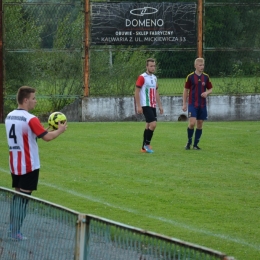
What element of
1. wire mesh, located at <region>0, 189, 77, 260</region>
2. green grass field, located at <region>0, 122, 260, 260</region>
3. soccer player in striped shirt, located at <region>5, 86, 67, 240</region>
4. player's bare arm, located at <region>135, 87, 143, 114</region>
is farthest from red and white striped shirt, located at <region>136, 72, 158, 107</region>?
wire mesh, located at <region>0, 189, 77, 260</region>

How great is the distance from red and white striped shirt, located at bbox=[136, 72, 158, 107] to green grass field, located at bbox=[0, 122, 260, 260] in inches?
40.7

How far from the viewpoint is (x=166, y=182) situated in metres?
12.1

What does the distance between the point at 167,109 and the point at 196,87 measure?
21.1 feet

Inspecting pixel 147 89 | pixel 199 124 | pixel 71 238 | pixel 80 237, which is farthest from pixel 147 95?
pixel 80 237

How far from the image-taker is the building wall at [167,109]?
22.8 meters

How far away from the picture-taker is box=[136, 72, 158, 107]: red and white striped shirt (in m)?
16.2

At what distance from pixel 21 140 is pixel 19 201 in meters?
2.12

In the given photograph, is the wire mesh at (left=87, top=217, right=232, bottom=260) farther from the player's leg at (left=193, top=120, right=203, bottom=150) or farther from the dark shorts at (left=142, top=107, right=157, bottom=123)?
the player's leg at (left=193, top=120, right=203, bottom=150)

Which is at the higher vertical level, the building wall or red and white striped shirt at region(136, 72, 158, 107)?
red and white striped shirt at region(136, 72, 158, 107)

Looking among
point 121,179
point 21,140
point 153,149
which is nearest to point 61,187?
point 121,179

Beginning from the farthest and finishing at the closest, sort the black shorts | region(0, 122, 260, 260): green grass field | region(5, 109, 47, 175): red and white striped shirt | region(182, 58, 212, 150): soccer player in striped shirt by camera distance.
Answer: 1. region(182, 58, 212, 150): soccer player in striped shirt
2. region(0, 122, 260, 260): green grass field
3. the black shorts
4. region(5, 109, 47, 175): red and white striped shirt

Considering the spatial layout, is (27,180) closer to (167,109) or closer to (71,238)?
(71,238)

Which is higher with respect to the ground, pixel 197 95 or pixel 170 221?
pixel 197 95

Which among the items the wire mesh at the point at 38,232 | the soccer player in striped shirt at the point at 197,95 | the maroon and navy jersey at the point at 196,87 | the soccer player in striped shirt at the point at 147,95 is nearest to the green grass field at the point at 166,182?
the soccer player in striped shirt at the point at 197,95
